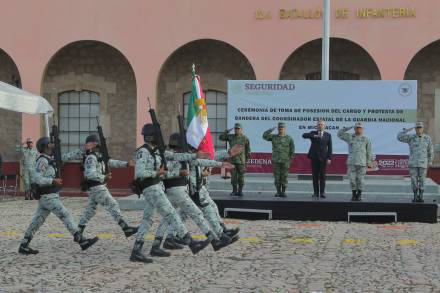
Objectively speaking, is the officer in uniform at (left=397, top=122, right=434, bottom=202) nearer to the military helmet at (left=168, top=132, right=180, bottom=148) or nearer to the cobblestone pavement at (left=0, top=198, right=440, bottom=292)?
the cobblestone pavement at (left=0, top=198, right=440, bottom=292)

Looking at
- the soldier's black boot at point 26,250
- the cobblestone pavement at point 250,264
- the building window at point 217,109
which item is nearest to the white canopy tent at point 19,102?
the cobblestone pavement at point 250,264

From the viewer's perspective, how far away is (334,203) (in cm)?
1379

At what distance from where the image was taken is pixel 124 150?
20641mm

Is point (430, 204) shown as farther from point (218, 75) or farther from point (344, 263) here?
point (218, 75)

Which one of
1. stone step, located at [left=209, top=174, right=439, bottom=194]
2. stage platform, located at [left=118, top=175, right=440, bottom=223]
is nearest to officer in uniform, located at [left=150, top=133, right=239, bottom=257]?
stage platform, located at [left=118, top=175, right=440, bottom=223]

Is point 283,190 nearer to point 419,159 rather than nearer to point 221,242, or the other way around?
point 419,159

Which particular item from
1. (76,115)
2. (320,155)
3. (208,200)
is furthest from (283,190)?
(76,115)

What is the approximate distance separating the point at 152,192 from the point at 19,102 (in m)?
4.81

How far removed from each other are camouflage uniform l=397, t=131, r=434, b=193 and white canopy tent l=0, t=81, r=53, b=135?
739cm

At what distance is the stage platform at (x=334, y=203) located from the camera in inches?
534

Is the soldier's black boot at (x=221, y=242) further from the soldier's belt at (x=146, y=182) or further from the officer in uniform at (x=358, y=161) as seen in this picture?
the officer in uniform at (x=358, y=161)

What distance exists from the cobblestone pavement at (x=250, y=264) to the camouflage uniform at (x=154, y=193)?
1.50 ft

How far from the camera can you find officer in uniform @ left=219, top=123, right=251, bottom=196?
15.0 m

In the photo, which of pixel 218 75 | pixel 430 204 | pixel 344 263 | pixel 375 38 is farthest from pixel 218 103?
pixel 344 263
